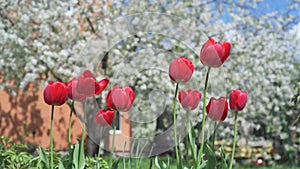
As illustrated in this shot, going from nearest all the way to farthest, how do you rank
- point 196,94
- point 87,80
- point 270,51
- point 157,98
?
point 87,80 → point 196,94 → point 157,98 → point 270,51

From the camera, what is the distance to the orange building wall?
9.89 metres

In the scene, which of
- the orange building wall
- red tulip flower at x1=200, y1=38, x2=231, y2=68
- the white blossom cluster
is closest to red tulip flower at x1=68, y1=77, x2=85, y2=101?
red tulip flower at x1=200, y1=38, x2=231, y2=68

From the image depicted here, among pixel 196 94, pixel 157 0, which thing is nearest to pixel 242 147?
pixel 157 0

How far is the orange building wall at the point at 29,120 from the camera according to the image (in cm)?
989

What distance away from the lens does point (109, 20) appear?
791cm

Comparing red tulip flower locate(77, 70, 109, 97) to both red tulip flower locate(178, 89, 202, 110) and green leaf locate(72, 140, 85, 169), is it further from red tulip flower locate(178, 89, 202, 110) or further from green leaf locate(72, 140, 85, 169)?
red tulip flower locate(178, 89, 202, 110)

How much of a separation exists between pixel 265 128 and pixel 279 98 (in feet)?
2.59

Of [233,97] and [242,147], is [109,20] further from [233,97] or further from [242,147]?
[233,97]

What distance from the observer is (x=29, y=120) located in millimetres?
10188

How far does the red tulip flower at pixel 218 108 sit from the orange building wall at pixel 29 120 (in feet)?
27.8

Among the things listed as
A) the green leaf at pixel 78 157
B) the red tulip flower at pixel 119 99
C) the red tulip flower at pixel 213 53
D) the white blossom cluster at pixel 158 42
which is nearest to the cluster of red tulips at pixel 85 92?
the red tulip flower at pixel 119 99

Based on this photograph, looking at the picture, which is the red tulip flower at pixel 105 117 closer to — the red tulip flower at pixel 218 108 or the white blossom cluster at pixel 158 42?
the red tulip flower at pixel 218 108

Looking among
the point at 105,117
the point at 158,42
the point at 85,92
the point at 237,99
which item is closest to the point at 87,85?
the point at 85,92

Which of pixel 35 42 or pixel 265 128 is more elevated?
pixel 35 42
